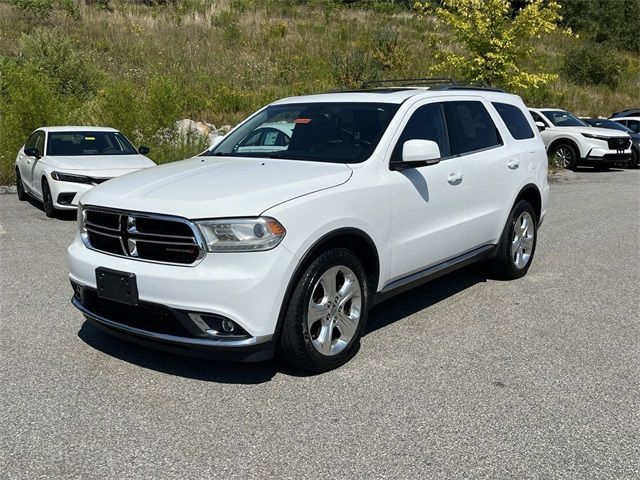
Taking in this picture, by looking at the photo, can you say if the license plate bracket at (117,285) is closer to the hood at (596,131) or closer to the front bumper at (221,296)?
the front bumper at (221,296)

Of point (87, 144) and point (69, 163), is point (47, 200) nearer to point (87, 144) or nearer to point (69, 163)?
point (69, 163)

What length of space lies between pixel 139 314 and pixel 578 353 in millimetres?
3041

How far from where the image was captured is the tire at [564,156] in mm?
18250

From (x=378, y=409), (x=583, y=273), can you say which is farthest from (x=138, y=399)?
(x=583, y=273)

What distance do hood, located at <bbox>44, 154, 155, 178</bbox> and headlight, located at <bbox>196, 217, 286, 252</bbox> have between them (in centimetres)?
676

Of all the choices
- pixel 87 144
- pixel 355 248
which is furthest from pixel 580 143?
pixel 355 248

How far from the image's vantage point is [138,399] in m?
3.78

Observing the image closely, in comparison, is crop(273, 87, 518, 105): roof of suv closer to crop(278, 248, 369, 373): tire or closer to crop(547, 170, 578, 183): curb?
crop(278, 248, 369, 373): tire

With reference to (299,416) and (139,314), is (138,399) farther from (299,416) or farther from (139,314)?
(299,416)

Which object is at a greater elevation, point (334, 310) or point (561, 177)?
point (334, 310)

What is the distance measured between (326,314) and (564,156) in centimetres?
1622

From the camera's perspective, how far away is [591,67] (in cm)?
3459

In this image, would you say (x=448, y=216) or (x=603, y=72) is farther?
(x=603, y=72)

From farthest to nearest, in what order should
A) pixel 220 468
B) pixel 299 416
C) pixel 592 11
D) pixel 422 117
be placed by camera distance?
pixel 592 11, pixel 422 117, pixel 299 416, pixel 220 468
